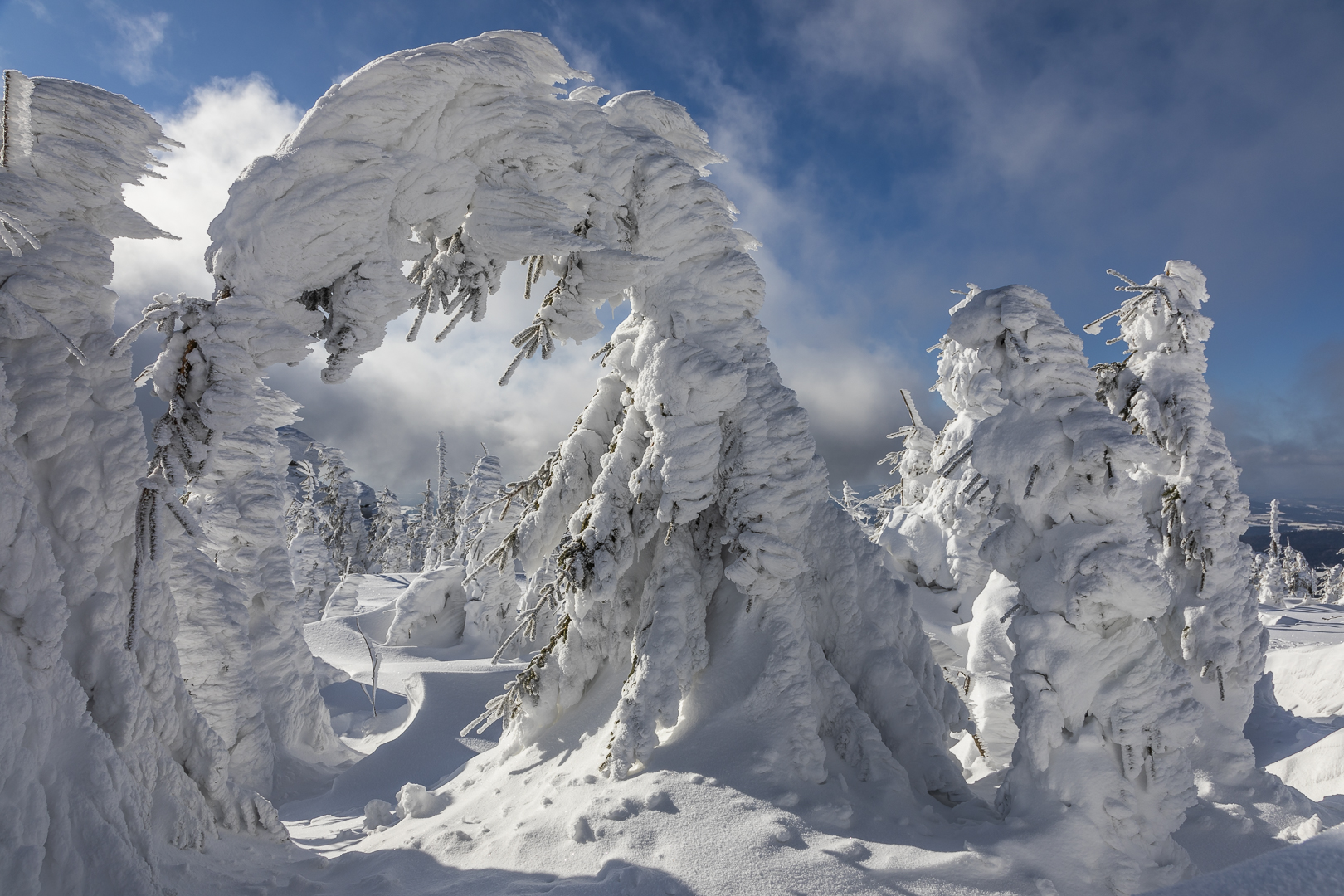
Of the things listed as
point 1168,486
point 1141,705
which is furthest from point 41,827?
point 1168,486

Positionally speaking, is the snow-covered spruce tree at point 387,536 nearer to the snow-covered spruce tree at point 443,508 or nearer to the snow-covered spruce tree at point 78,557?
the snow-covered spruce tree at point 443,508

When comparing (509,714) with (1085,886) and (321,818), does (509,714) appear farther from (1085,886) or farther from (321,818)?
(1085,886)

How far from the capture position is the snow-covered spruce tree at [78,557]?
3414mm

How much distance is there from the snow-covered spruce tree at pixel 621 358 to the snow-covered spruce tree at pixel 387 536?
4366cm

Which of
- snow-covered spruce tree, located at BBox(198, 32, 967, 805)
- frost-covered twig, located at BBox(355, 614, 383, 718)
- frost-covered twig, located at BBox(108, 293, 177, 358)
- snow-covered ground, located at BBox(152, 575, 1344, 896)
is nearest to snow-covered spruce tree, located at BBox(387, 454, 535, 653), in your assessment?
frost-covered twig, located at BBox(355, 614, 383, 718)

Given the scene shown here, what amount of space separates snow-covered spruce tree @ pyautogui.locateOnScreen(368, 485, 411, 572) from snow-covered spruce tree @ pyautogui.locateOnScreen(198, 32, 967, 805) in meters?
43.7

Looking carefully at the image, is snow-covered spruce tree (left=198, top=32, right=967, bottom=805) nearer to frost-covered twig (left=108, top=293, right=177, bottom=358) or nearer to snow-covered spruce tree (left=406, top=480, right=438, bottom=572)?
frost-covered twig (left=108, top=293, right=177, bottom=358)

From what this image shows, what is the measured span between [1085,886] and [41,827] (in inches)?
250

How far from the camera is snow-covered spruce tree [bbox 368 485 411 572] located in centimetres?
4644

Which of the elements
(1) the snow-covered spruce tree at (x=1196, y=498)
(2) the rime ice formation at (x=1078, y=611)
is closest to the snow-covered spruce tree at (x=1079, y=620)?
(2) the rime ice formation at (x=1078, y=611)

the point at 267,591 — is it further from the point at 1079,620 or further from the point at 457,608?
the point at 1079,620

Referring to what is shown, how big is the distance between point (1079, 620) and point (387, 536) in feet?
163

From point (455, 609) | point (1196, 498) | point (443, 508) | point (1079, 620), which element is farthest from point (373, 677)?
point (443, 508)

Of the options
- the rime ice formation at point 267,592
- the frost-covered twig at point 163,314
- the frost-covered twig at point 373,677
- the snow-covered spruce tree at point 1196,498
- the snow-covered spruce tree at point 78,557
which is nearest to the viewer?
the snow-covered spruce tree at point 78,557
